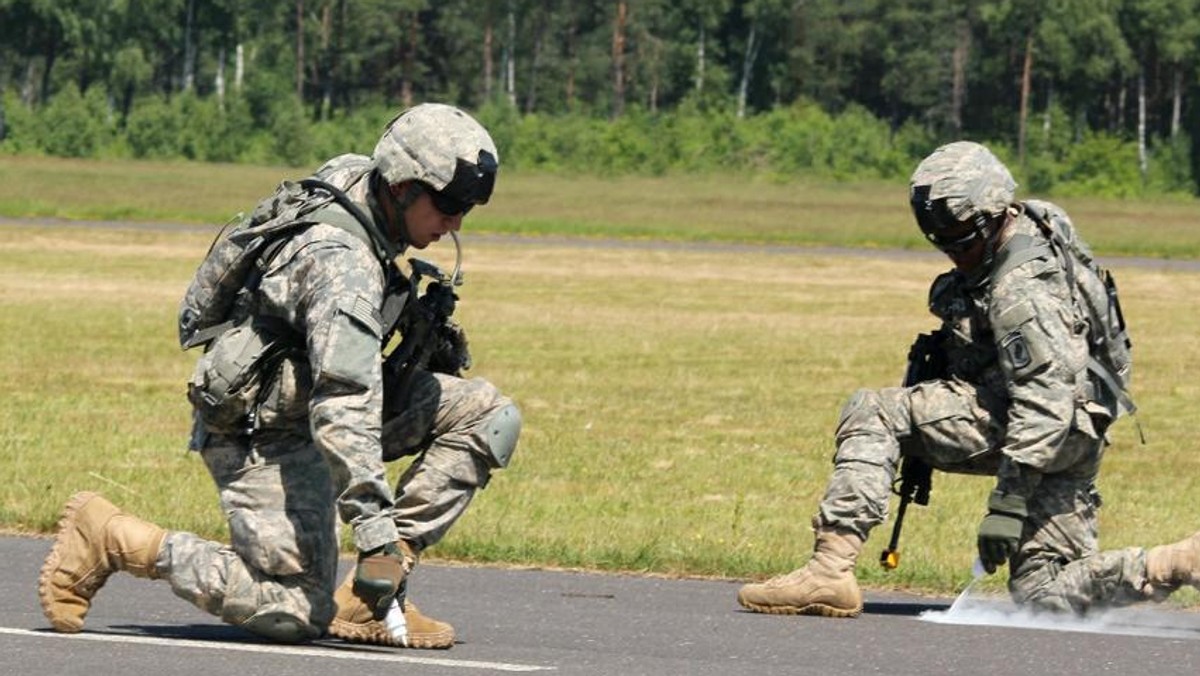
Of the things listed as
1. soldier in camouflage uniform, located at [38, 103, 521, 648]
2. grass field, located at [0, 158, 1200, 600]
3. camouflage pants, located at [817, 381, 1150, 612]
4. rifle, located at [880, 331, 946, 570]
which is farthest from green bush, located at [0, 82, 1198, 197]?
soldier in camouflage uniform, located at [38, 103, 521, 648]

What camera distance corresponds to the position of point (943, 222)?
27.0ft

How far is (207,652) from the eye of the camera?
23.2ft

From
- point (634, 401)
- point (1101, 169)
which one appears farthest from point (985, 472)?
point (1101, 169)

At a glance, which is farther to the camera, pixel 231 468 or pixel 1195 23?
pixel 1195 23

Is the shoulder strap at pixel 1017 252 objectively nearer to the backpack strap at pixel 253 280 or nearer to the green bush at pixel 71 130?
the backpack strap at pixel 253 280

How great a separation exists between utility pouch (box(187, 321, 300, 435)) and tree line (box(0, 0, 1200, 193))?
7123 cm

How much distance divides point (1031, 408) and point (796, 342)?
16.9 metres

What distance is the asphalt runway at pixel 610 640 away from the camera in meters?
6.92

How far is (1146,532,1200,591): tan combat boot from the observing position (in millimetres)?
7980

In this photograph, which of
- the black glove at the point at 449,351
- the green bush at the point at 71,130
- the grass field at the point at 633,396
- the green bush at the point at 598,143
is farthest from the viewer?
the green bush at the point at 71,130

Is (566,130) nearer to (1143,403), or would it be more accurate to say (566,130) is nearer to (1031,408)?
(1143,403)

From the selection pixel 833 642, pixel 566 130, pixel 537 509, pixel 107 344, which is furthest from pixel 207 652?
pixel 566 130

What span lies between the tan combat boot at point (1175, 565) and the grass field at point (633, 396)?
186cm

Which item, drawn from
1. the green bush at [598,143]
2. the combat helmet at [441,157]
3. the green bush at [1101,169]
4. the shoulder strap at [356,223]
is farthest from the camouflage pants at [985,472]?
the green bush at [1101,169]
